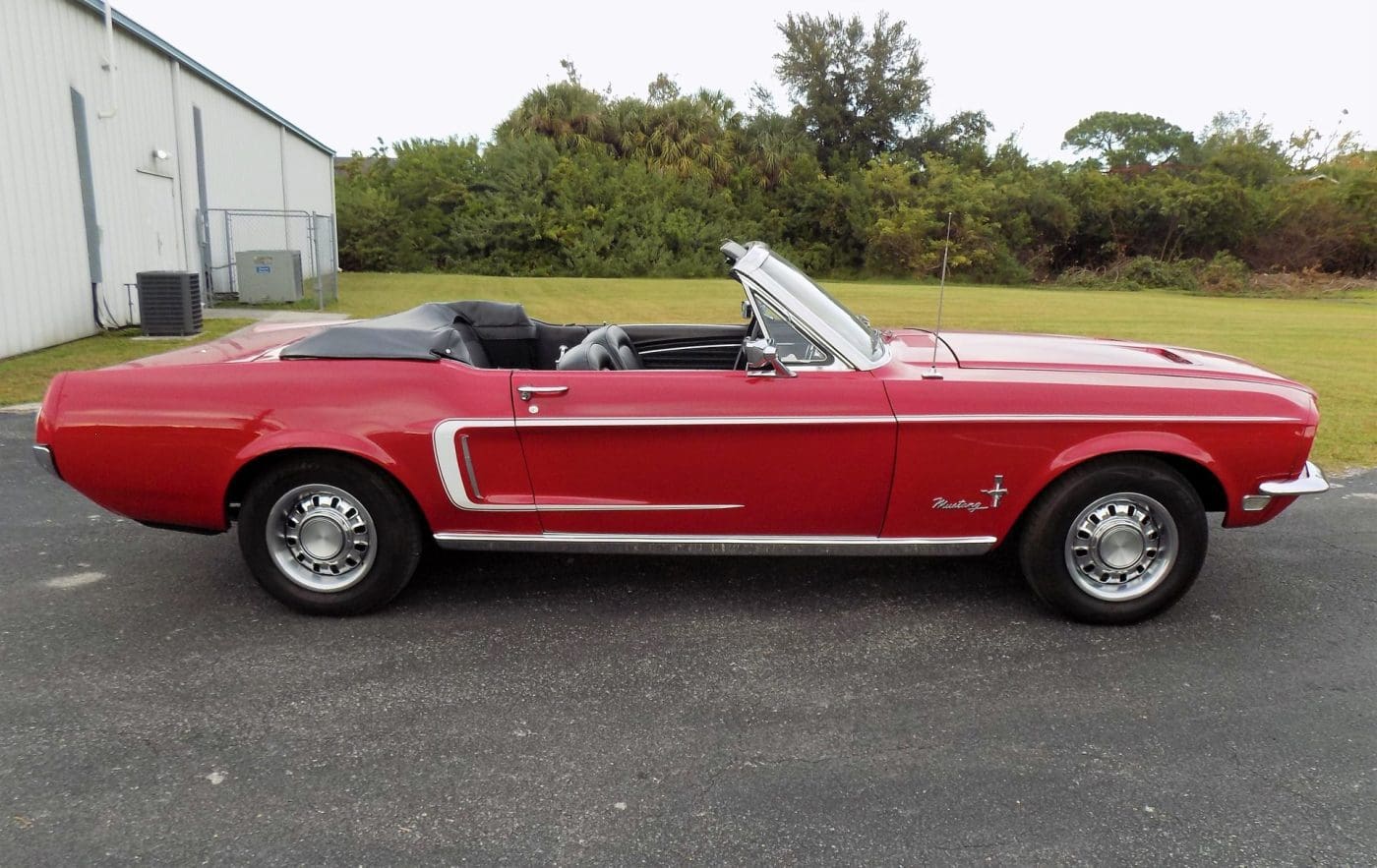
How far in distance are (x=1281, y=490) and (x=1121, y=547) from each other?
66 cm

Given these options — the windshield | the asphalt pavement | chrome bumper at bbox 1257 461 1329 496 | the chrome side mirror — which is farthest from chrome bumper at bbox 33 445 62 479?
chrome bumper at bbox 1257 461 1329 496

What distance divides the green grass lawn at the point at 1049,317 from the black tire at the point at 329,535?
6.21 metres

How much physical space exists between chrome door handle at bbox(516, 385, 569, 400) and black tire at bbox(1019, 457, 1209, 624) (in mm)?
1935

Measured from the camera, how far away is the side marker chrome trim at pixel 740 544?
393 centimetres

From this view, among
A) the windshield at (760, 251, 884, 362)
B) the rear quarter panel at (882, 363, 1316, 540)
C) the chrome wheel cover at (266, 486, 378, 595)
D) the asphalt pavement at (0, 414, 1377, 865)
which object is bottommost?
the asphalt pavement at (0, 414, 1377, 865)

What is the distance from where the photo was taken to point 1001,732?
10.4ft

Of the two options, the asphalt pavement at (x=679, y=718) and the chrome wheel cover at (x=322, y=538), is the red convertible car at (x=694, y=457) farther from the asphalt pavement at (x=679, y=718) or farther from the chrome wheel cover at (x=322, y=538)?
the asphalt pavement at (x=679, y=718)

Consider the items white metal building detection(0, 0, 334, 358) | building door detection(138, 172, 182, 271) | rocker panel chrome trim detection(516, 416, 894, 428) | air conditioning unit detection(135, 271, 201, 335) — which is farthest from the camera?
building door detection(138, 172, 182, 271)

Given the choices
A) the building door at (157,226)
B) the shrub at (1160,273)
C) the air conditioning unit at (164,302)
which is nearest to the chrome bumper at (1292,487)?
the air conditioning unit at (164,302)

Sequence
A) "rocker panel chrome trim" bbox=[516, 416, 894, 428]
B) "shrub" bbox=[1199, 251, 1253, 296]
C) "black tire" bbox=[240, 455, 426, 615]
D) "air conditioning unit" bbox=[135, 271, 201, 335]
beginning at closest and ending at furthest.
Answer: "rocker panel chrome trim" bbox=[516, 416, 894, 428], "black tire" bbox=[240, 455, 426, 615], "air conditioning unit" bbox=[135, 271, 201, 335], "shrub" bbox=[1199, 251, 1253, 296]

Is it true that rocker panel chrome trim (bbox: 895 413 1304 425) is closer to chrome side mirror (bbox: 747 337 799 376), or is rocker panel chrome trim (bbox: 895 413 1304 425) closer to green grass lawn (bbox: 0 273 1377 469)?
chrome side mirror (bbox: 747 337 799 376)

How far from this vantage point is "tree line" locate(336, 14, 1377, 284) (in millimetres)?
38875

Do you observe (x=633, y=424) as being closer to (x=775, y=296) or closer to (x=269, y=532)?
(x=775, y=296)

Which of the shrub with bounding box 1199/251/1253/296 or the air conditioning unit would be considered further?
the shrub with bounding box 1199/251/1253/296
